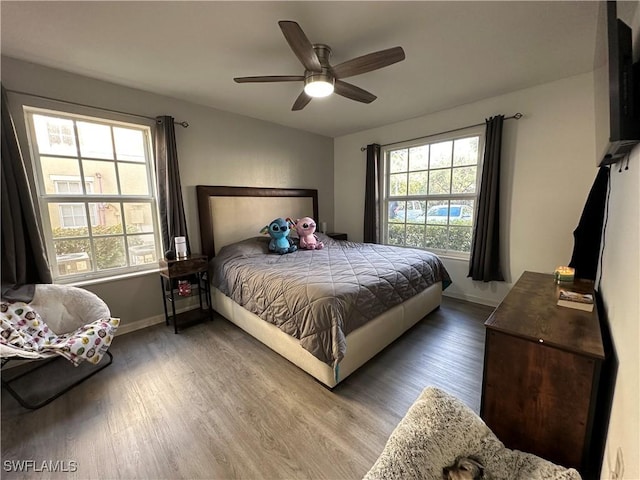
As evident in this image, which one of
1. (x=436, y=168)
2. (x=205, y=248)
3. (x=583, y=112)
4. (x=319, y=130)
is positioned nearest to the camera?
(x=583, y=112)

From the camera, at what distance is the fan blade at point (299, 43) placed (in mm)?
1405

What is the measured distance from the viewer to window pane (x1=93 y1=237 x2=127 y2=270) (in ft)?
8.62

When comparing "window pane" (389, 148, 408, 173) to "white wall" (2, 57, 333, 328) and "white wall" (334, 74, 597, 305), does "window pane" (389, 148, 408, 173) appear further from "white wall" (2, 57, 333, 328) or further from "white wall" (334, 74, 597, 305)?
"white wall" (2, 57, 333, 328)

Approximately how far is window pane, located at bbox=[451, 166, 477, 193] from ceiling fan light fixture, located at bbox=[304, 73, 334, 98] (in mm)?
2236

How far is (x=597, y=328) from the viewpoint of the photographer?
4.06 feet

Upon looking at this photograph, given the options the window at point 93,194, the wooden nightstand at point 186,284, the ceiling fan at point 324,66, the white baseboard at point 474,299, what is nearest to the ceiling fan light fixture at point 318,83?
the ceiling fan at point 324,66

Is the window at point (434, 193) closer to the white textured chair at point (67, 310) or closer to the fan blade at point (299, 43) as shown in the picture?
the fan blade at point (299, 43)

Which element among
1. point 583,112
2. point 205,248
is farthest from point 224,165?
point 583,112

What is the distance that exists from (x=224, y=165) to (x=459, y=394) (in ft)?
11.0

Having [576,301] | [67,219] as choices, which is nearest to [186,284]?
[67,219]

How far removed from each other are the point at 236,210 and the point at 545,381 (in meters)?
3.26

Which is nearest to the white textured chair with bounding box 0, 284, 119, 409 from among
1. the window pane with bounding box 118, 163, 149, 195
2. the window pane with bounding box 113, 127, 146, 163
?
the window pane with bounding box 118, 163, 149, 195

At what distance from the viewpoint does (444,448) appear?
A: 1.01 meters

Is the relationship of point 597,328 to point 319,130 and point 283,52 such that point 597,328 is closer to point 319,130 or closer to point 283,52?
point 283,52
